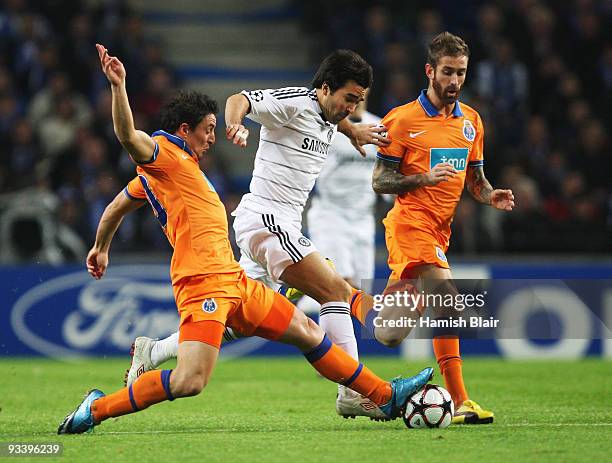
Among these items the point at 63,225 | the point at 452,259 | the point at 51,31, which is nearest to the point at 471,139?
the point at 452,259

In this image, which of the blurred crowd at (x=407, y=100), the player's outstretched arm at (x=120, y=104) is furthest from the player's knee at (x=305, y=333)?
the blurred crowd at (x=407, y=100)

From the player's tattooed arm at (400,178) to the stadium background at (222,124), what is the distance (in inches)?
210

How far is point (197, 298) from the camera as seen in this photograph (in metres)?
6.19

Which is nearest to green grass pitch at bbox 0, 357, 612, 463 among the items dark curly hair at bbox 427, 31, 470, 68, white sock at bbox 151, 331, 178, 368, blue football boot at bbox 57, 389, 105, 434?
blue football boot at bbox 57, 389, 105, 434

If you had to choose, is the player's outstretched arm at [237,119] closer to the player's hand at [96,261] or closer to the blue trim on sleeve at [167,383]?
the player's hand at [96,261]

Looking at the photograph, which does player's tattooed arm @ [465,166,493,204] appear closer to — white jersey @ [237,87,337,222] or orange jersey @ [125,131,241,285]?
white jersey @ [237,87,337,222]

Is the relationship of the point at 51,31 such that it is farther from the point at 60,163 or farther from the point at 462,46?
the point at 462,46

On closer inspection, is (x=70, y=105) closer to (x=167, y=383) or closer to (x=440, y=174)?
(x=440, y=174)

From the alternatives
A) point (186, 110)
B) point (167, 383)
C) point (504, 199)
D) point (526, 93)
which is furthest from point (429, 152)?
point (526, 93)

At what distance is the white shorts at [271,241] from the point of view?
22.9ft

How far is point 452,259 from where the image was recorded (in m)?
12.6

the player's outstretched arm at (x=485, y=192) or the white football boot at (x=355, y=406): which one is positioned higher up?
the player's outstretched arm at (x=485, y=192)

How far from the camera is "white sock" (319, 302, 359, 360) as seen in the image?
7.02m

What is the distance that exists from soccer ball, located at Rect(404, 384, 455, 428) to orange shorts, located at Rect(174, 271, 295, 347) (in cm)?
85
